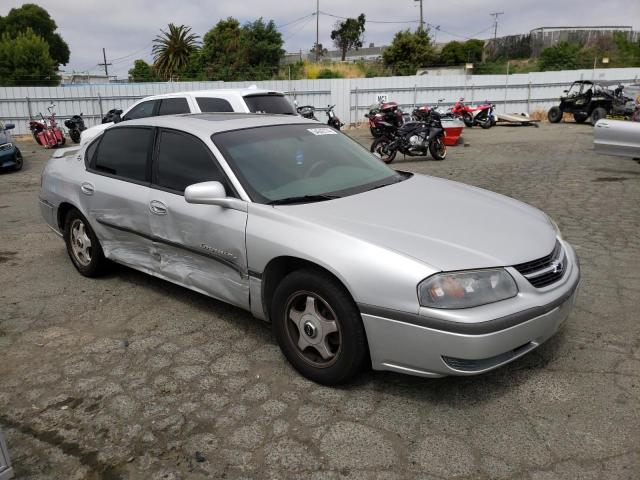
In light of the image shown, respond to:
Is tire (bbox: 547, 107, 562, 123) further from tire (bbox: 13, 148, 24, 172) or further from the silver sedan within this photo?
the silver sedan

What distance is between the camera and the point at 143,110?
33.8 feet

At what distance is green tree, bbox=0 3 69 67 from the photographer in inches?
2537

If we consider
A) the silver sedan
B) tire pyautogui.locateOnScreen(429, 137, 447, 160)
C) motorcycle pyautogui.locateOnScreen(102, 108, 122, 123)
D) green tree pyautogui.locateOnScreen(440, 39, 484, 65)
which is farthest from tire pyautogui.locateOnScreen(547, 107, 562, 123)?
green tree pyautogui.locateOnScreen(440, 39, 484, 65)

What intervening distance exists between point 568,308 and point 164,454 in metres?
2.28

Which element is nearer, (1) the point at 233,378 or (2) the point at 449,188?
(1) the point at 233,378

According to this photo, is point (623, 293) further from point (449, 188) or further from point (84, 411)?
point (84, 411)

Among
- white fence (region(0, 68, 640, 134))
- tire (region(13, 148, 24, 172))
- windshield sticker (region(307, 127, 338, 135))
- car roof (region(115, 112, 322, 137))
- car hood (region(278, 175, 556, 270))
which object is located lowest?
tire (region(13, 148, 24, 172))

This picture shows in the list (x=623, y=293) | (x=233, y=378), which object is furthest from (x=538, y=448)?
(x=623, y=293)

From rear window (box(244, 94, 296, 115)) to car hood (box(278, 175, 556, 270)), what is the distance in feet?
19.9

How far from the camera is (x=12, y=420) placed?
2.80m

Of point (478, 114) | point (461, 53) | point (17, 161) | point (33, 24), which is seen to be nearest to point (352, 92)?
point (478, 114)

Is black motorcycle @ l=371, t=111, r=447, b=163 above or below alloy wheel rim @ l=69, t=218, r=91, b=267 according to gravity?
above

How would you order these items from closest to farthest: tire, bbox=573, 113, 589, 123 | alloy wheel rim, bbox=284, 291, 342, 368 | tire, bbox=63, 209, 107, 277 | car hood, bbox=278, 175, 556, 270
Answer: car hood, bbox=278, 175, 556, 270
alloy wheel rim, bbox=284, 291, 342, 368
tire, bbox=63, 209, 107, 277
tire, bbox=573, 113, 589, 123

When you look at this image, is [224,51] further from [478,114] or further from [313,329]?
[313,329]
